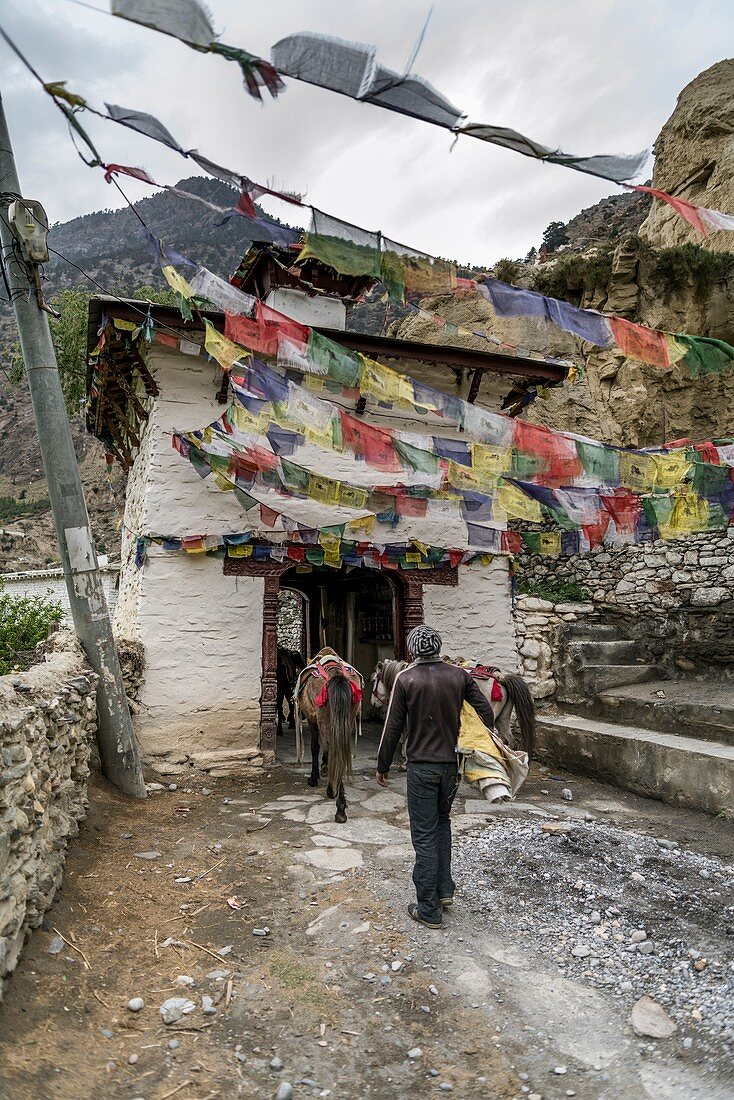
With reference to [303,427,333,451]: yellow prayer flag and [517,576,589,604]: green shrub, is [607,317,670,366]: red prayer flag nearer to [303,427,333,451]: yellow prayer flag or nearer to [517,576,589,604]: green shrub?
[303,427,333,451]: yellow prayer flag

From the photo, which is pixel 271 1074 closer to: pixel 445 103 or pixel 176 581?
pixel 445 103

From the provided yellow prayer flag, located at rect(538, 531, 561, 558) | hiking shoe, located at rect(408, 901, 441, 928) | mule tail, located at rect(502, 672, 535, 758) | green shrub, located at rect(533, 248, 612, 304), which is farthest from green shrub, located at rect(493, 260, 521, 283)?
hiking shoe, located at rect(408, 901, 441, 928)

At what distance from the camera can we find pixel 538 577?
40.8ft

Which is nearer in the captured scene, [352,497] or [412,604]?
[352,497]

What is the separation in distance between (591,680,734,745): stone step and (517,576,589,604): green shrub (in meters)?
1.93

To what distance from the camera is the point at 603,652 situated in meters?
10.5

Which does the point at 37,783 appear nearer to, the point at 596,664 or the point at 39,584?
the point at 596,664

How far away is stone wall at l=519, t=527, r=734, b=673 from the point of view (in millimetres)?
10273

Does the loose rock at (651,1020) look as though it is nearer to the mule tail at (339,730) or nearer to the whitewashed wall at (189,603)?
the mule tail at (339,730)

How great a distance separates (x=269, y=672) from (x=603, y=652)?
5.41 metres

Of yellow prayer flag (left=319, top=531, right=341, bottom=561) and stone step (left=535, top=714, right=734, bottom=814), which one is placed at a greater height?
yellow prayer flag (left=319, top=531, right=341, bottom=561)

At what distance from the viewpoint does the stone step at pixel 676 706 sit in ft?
25.4

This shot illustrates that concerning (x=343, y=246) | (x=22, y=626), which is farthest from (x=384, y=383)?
(x=22, y=626)

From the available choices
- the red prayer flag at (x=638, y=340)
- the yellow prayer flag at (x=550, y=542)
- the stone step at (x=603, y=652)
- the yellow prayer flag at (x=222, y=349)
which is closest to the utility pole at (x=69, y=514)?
the yellow prayer flag at (x=222, y=349)
